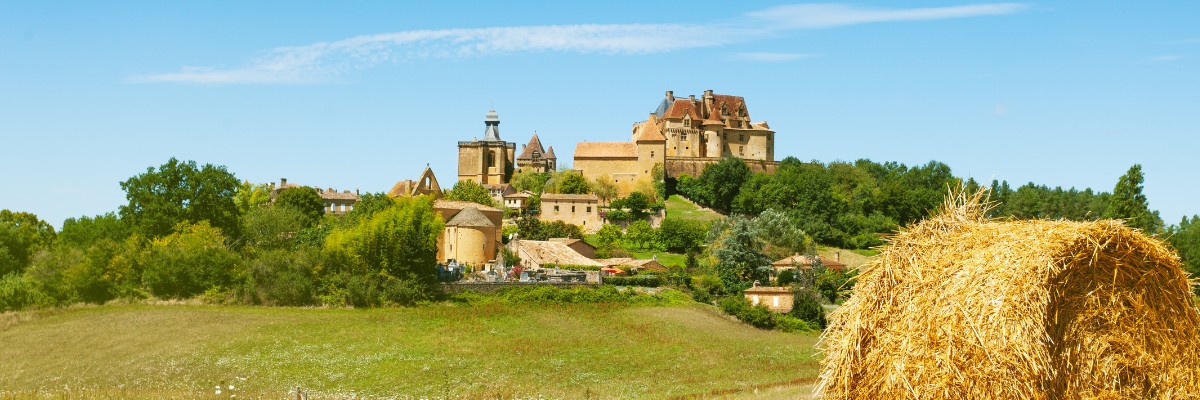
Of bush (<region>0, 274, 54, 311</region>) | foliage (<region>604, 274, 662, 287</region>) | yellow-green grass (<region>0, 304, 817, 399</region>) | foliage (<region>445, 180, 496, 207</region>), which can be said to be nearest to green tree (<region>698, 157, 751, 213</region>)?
foliage (<region>445, 180, 496, 207</region>)

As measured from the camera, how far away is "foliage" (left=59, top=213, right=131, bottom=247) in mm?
59156

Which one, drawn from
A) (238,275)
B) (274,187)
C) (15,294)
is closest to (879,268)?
(238,275)

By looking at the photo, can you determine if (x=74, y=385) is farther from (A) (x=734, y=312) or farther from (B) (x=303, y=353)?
(A) (x=734, y=312)

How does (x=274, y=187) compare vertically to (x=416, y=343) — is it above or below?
above

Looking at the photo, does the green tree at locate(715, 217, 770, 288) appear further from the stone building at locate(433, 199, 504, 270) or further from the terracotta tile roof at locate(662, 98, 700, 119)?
the terracotta tile roof at locate(662, 98, 700, 119)

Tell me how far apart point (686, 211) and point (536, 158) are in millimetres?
32812

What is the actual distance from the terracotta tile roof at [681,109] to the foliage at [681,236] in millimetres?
33494

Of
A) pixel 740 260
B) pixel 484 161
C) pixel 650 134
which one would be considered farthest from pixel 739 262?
pixel 484 161

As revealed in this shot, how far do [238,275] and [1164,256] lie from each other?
41.8m

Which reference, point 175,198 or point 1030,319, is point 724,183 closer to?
point 175,198

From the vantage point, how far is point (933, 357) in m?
13.2

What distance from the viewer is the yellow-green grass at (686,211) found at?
92.4 m

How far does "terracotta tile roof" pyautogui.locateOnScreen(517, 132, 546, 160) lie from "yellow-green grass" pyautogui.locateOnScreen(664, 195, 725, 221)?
27.1 meters

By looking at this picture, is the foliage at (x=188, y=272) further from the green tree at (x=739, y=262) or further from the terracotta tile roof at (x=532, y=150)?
the terracotta tile roof at (x=532, y=150)
